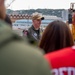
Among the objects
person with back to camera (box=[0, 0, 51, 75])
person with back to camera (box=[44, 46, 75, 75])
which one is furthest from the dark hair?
person with back to camera (box=[0, 0, 51, 75])

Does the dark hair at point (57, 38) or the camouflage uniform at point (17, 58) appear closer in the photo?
the camouflage uniform at point (17, 58)

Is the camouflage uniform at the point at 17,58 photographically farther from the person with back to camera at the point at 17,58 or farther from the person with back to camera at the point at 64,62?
the person with back to camera at the point at 64,62

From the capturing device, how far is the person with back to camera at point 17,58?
46.1 inches

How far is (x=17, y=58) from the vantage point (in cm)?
119

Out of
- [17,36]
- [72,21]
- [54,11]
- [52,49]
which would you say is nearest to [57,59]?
[52,49]

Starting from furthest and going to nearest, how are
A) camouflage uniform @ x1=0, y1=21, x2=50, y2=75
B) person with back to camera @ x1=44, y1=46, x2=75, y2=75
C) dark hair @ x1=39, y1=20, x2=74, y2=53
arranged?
dark hair @ x1=39, y1=20, x2=74, y2=53 → person with back to camera @ x1=44, y1=46, x2=75, y2=75 → camouflage uniform @ x1=0, y1=21, x2=50, y2=75

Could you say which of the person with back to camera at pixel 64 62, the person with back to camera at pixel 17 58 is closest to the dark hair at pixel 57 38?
the person with back to camera at pixel 64 62

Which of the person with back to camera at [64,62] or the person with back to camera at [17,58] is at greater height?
the person with back to camera at [17,58]

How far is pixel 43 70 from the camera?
4.00 ft

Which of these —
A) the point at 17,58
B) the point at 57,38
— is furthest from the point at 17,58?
the point at 57,38

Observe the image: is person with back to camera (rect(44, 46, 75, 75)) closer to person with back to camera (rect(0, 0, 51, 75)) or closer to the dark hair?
the dark hair

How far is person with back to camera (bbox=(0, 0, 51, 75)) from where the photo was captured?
46.1 inches

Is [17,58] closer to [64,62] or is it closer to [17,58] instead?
[17,58]

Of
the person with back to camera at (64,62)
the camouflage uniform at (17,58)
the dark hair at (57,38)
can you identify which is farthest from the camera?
the dark hair at (57,38)
